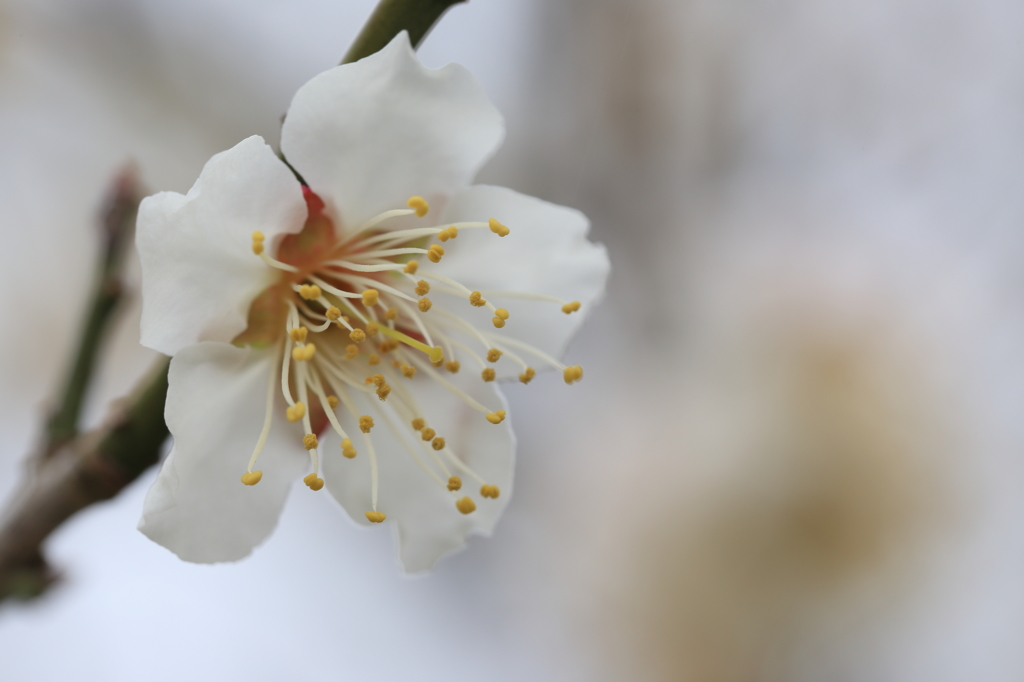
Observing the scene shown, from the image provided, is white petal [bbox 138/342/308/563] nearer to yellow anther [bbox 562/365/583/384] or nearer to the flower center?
the flower center

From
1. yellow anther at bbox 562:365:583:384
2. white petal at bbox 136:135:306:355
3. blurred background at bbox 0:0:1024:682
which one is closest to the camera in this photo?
white petal at bbox 136:135:306:355

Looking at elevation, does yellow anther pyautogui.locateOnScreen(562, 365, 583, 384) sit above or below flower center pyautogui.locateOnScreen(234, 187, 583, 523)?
above

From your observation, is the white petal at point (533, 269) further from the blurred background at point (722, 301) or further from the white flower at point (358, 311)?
the blurred background at point (722, 301)

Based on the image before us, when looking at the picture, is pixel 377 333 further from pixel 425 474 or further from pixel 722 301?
pixel 722 301

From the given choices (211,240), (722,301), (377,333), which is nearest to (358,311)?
(377,333)

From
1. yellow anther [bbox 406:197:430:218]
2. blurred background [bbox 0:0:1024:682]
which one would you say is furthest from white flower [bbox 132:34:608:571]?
blurred background [bbox 0:0:1024:682]

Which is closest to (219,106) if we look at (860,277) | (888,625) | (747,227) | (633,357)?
(633,357)

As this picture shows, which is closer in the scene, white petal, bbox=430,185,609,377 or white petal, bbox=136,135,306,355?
white petal, bbox=136,135,306,355

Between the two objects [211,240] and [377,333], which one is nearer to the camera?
[211,240]
